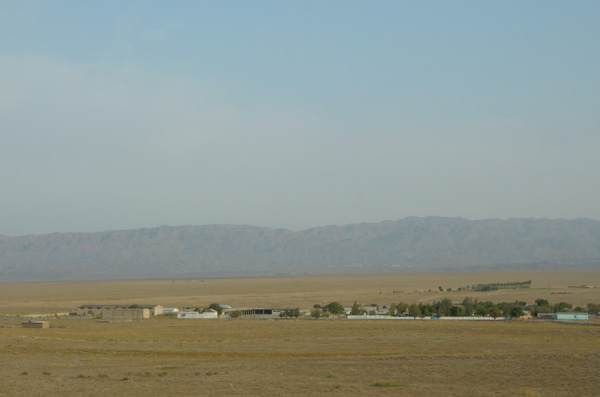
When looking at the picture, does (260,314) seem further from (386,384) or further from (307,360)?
(386,384)

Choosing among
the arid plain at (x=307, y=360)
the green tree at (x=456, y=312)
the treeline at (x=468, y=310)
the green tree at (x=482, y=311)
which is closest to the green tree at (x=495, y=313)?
the treeline at (x=468, y=310)

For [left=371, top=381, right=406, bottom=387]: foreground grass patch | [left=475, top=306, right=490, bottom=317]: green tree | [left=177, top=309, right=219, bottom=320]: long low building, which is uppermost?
[left=475, top=306, right=490, bottom=317]: green tree

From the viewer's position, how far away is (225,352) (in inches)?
1519

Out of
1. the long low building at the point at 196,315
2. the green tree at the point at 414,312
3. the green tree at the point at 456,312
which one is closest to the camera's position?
the green tree at the point at 414,312

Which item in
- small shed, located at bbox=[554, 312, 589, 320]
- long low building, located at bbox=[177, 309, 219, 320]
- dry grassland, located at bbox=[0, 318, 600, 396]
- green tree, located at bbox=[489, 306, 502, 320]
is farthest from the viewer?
long low building, located at bbox=[177, 309, 219, 320]

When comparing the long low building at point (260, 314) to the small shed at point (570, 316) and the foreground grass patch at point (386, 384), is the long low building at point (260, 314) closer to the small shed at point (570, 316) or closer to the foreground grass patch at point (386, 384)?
the small shed at point (570, 316)

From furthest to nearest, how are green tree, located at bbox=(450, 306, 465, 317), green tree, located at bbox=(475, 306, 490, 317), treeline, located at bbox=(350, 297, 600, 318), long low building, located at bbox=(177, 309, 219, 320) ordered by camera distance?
long low building, located at bbox=(177, 309, 219, 320)
green tree, located at bbox=(450, 306, 465, 317)
green tree, located at bbox=(475, 306, 490, 317)
treeline, located at bbox=(350, 297, 600, 318)

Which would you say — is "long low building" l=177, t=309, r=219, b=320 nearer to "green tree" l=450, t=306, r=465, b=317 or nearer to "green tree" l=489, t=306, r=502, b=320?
"green tree" l=450, t=306, r=465, b=317

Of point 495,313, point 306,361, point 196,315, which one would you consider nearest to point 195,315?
point 196,315

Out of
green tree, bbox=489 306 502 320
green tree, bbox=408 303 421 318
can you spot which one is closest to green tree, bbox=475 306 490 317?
green tree, bbox=489 306 502 320

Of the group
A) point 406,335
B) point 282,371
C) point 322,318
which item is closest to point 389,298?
point 322,318

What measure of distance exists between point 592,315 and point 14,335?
53077 millimetres

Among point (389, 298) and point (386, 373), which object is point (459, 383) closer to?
point (386, 373)

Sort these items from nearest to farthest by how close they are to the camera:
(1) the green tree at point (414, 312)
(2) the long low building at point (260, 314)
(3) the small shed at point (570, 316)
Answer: (3) the small shed at point (570, 316) → (1) the green tree at point (414, 312) → (2) the long low building at point (260, 314)
